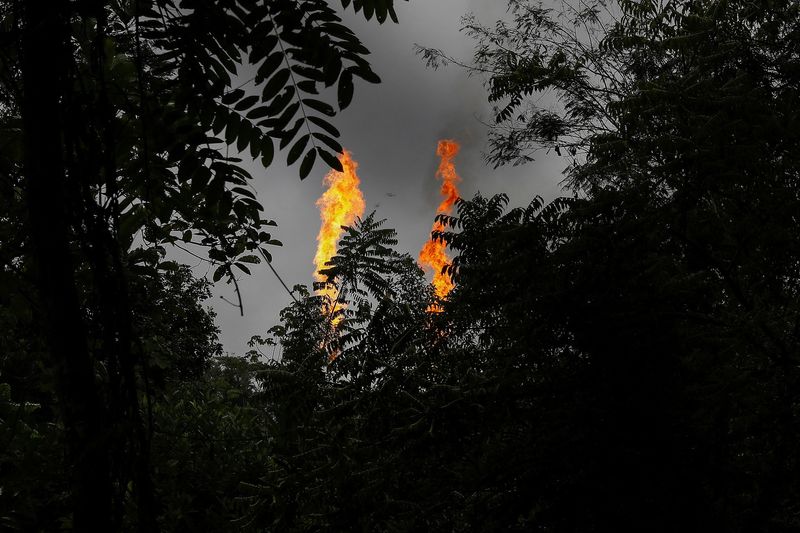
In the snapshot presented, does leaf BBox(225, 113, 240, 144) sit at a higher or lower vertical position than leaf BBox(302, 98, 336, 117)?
higher

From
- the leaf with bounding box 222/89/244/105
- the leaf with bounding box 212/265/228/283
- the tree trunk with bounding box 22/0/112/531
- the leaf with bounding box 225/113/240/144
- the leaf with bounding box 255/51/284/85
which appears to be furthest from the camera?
the leaf with bounding box 212/265/228/283

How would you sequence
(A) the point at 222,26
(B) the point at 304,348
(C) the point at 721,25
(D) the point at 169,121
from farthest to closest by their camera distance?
(B) the point at 304,348 → (C) the point at 721,25 → (D) the point at 169,121 → (A) the point at 222,26

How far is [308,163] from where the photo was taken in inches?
75.5

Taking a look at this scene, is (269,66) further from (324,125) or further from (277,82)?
(324,125)

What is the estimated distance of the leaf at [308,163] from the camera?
1906 mm

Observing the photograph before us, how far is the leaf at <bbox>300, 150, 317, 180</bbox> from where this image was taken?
1.91 meters


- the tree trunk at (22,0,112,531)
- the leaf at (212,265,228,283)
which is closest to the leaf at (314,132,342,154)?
the tree trunk at (22,0,112,531)

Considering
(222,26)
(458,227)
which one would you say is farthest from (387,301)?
(222,26)

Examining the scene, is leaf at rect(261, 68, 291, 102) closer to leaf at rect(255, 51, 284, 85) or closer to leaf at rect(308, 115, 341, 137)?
leaf at rect(255, 51, 284, 85)

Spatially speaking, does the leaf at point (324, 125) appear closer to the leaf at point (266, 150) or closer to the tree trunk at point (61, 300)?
the leaf at point (266, 150)

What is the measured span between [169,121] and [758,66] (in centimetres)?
619

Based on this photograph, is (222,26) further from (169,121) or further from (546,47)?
(546,47)

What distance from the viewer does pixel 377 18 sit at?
1946 mm

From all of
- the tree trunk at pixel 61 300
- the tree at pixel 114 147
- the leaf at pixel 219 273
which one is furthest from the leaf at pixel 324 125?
the leaf at pixel 219 273
